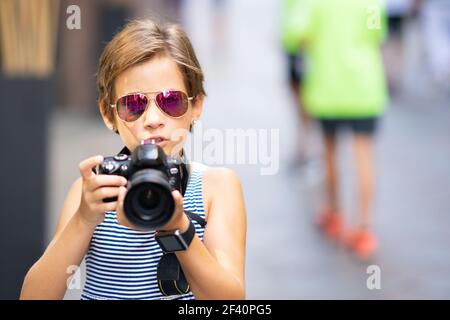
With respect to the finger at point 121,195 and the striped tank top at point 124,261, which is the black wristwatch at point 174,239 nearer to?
the finger at point 121,195

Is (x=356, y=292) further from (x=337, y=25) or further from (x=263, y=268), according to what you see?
(x=337, y=25)

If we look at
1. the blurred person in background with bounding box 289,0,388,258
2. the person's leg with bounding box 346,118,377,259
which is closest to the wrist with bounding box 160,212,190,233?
the blurred person in background with bounding box 289,0,388,258

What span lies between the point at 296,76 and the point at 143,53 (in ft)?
19.2

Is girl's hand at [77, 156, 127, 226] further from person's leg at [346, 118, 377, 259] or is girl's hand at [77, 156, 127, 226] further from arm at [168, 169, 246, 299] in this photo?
person's leg at [346, 118, 377, 259]

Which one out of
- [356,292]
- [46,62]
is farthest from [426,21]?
[46,62]

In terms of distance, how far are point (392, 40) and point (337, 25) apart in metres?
4.79

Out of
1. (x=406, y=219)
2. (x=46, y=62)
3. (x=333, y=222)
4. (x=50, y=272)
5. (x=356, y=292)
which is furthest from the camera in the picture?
(x=406, y=219)

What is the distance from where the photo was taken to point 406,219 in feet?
23.3

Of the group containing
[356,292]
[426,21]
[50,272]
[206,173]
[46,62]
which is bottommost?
[356,292]

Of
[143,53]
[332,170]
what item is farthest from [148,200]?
[332,170]

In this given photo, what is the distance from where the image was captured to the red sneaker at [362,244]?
245 inches

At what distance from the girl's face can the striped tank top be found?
11cm

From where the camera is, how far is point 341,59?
Result: 5.93m

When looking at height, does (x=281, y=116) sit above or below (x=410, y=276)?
above
